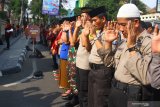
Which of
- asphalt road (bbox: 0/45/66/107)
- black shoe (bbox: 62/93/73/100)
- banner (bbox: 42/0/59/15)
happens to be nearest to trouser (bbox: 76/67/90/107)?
asphalt road (bbox: 0/45/66/107)

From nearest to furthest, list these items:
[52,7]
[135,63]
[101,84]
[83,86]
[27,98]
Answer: [135,63] < [101,84] < [83,86] < [27,98] < [52,7]

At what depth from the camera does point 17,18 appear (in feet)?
268

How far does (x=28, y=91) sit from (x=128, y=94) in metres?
5.47

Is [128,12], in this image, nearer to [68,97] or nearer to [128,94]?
[128,94]

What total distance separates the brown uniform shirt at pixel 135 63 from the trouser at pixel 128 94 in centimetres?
6

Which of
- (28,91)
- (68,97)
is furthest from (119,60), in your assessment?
(28,91)

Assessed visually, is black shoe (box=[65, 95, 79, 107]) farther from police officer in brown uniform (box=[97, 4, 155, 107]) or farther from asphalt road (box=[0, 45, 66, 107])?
police officer in brown uniform (box=[97, 4, 155, 107])

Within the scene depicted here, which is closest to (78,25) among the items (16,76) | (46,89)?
(46,89)

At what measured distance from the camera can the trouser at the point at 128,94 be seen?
12.1 feet

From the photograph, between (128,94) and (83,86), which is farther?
(83,86)

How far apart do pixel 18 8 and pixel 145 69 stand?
7349 centimetres

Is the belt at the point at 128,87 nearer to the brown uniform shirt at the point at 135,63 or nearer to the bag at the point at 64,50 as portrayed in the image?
the brown uniform shirt at the point at 135,63

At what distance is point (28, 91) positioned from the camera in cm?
895

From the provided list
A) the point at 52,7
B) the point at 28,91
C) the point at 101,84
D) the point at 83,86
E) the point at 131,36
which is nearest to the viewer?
the point at 131,36
